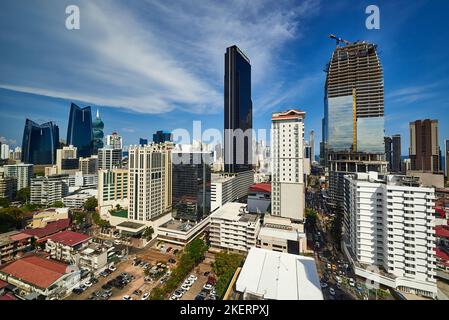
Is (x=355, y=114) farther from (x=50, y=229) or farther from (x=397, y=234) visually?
(x=50, y=229)

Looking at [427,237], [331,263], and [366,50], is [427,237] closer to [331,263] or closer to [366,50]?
[331,263]

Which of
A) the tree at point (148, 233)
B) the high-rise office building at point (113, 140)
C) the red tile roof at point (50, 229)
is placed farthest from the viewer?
the high-rise office building at point (113, 140)

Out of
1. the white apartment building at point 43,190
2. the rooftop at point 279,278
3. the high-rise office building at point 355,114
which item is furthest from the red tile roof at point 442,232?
→ the white apartment building at point 43,190

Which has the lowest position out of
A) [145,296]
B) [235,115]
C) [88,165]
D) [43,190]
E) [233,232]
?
[145,296]

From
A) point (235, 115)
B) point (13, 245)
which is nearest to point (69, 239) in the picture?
point (13, 245)

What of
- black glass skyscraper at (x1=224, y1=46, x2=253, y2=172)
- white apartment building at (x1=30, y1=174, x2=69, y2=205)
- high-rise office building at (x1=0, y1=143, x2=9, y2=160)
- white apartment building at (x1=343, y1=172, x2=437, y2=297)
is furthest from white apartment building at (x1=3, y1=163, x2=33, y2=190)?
white apartment building at (x1=343, y1=172, x2=437, y2=297)

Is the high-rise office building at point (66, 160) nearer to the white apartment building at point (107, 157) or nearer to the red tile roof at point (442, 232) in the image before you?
the white apartment building at point (107, 157)

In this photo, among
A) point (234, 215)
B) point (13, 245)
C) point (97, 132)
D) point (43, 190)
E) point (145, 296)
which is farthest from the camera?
point (97, 132)
